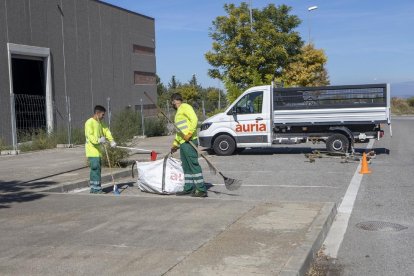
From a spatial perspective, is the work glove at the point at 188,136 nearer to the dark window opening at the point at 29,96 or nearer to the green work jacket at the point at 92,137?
the green work jacket at the point at 92,137

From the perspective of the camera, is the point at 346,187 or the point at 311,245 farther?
the point at 346,187

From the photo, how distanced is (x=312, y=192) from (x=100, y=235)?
17.3 feet

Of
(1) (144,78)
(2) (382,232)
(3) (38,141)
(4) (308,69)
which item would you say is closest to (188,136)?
(2) (382,232)

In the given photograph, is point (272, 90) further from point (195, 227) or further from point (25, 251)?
point (25, 251)

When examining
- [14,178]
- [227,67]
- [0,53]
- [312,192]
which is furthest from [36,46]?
[312,192]

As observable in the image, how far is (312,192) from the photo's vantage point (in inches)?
412

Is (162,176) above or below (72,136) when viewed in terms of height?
below

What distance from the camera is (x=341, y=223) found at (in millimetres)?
7664

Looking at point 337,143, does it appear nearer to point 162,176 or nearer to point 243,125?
point 243,125

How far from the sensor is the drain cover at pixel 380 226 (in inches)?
288

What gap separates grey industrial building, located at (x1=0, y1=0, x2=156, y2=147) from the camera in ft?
75.5

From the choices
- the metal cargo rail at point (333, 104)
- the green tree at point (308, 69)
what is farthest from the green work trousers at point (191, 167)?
the green tree at point (308, 69)

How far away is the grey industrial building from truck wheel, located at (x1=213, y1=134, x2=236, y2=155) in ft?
22.3

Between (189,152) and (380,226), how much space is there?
3.36 m
